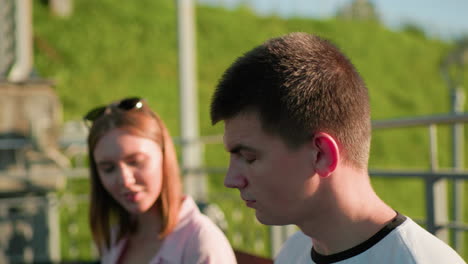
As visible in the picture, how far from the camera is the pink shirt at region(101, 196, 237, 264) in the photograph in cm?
204

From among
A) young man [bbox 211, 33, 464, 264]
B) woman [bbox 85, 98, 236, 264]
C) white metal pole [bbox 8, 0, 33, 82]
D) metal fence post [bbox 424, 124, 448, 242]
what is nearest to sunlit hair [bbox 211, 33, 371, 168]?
young man [bbox 211, 33, 464, 264]

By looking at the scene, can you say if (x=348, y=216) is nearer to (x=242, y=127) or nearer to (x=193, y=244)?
(x=242, y=127)

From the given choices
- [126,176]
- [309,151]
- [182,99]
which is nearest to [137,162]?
[126,176]

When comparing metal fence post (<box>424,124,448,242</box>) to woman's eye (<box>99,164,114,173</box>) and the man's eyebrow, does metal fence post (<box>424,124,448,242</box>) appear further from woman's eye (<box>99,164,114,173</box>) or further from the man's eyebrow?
the man's eyebrow

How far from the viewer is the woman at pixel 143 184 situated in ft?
7.27

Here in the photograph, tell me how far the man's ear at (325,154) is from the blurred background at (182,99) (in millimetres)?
317

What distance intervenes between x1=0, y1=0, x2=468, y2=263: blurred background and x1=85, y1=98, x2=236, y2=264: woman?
1.42 feet

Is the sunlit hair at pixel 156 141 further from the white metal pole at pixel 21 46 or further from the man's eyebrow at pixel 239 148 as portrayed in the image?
the white metal pole at pixel 21 46

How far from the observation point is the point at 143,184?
7.53 feet

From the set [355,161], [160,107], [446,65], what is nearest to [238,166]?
[355,161]

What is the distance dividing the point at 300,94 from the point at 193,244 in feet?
3.28

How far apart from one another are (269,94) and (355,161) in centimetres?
21

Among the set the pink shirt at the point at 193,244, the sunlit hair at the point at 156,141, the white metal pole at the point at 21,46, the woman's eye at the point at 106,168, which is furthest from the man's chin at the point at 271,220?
the white metal pole at the point at 21,46

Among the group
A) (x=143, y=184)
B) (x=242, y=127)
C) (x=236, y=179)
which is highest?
(x=242, y=127)
